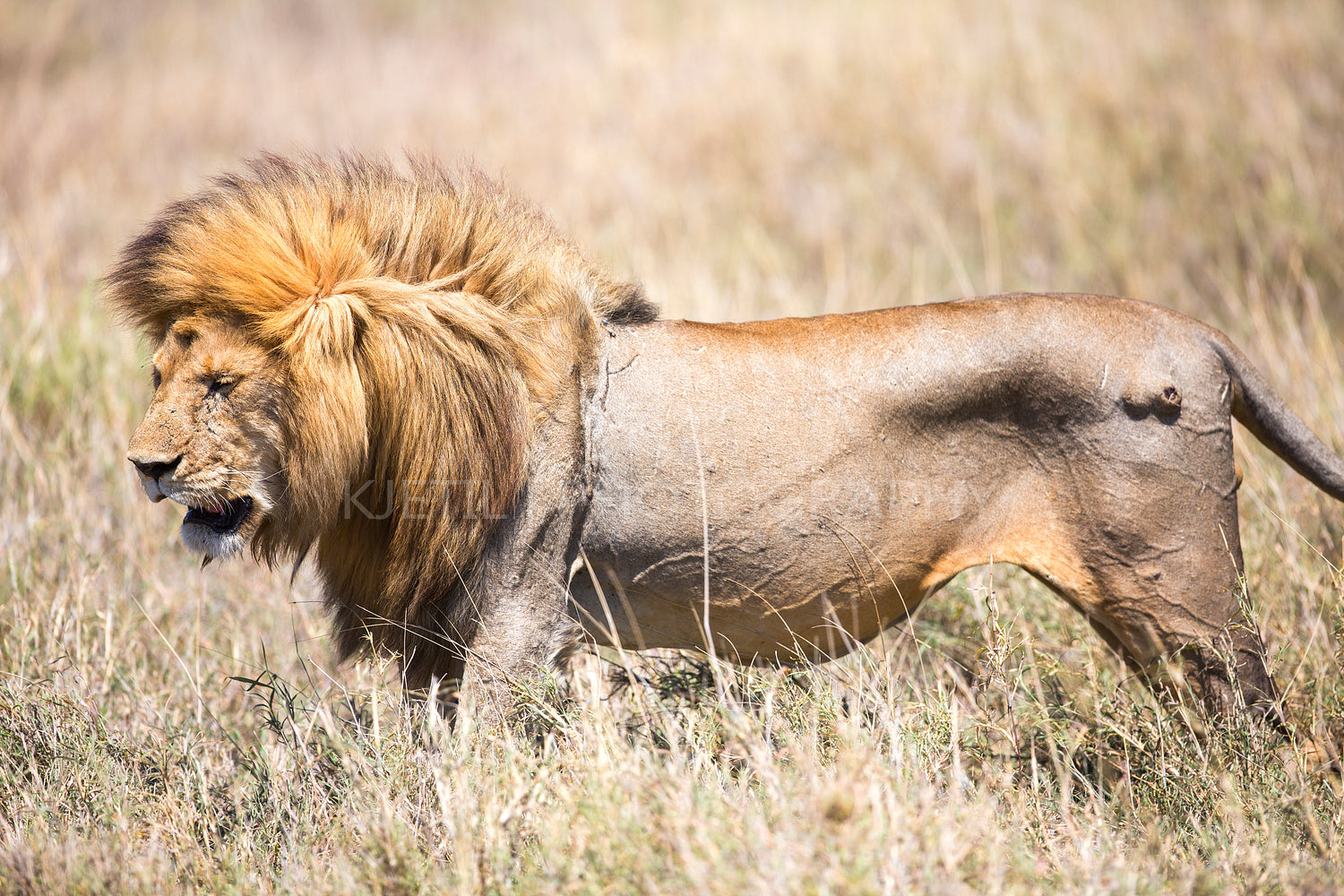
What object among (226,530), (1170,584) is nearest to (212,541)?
(226,530)

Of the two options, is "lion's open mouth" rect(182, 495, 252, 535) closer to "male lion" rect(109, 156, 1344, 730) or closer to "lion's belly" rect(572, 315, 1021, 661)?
"male lion" rect(109, 156, 1344, 730)

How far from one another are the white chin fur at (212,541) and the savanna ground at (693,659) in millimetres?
467

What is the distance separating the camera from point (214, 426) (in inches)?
83.2

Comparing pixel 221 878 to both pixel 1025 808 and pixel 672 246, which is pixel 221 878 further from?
pixel 672 246

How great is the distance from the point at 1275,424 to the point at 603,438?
162 cm

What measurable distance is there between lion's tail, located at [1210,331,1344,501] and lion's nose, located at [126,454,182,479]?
7.69ft

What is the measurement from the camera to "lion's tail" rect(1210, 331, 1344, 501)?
2.37 m

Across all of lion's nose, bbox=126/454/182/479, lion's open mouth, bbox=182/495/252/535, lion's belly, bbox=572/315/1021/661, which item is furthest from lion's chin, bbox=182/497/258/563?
lion's belly, bbox=572/315/1021/661

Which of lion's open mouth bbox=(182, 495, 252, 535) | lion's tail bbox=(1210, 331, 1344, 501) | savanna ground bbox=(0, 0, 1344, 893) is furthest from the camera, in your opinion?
lion's tail bbox=(1210, 331, 1344, 501)

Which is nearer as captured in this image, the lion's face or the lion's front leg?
the lion's face

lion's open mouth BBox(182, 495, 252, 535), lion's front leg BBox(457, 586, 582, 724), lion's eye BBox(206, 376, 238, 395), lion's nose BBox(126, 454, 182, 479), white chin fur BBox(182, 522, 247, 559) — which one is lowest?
lion's front leg BBox(457, 586, 582, 724)

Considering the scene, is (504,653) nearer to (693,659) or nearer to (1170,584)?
(693,659)

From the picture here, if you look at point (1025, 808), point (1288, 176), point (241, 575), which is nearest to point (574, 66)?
point (1288, 176)

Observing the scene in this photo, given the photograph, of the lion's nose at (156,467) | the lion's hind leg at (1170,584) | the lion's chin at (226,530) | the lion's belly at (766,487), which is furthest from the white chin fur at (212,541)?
the lion's hind leg at (1170,584)
